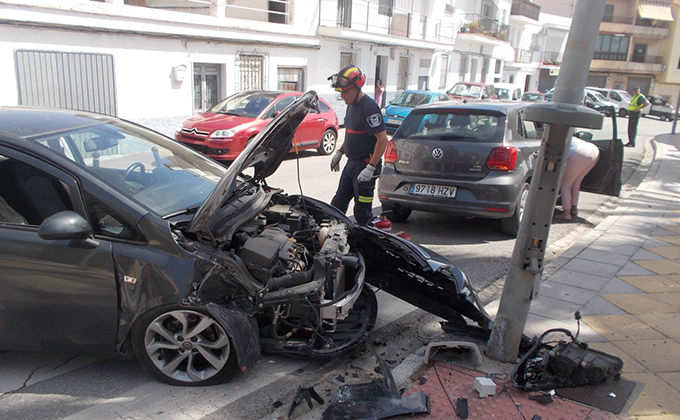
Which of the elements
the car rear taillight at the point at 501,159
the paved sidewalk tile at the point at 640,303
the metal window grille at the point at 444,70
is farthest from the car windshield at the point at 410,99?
the metal window grille at the point at 444,70

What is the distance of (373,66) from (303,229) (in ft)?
66.7

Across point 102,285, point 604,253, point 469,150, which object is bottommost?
point 604,253

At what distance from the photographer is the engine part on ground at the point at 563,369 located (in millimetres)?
3195

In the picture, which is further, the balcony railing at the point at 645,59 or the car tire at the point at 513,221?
the balcony railing at the point at 645,59

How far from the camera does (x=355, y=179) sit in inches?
219

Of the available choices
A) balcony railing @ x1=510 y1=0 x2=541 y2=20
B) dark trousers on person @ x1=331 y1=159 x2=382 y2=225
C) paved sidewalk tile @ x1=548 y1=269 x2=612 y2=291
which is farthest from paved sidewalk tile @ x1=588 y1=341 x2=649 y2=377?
balcony railing @ x1=510 y1=0 x2=541 y2=20

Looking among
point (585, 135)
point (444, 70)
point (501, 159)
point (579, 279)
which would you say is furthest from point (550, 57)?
point (579, 279)

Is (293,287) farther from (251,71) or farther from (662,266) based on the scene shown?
(251,71)

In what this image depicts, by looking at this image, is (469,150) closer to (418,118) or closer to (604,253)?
(418,118)

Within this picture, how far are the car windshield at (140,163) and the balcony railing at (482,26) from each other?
99.7ft

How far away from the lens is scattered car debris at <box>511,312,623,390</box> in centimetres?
320

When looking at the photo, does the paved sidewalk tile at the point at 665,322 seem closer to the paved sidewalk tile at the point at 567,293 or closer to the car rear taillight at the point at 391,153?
the paved sidewalk tile at the point at 567,293

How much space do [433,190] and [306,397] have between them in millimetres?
3774

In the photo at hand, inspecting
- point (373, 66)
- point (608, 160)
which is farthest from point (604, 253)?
point (373, 66)
